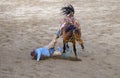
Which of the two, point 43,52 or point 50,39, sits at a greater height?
point 43,52

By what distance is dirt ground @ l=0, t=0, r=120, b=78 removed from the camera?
239 inches

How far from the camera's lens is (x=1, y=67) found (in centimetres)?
627

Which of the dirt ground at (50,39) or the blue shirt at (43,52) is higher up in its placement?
the blue shirt at (43,52)

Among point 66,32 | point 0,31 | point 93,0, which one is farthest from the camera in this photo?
point 93,0

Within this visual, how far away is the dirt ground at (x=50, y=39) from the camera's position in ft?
19.9

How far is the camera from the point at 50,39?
877 centimetres

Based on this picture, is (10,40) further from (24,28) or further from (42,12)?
(42,12)

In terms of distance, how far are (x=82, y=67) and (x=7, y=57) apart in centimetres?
167

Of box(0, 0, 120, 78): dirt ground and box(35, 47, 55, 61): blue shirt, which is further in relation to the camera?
box(35, 47, 55, 61): blue shirt

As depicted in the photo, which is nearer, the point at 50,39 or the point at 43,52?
the point at 43,52

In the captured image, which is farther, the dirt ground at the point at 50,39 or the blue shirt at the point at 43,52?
the blue shirt at the point at 43,52

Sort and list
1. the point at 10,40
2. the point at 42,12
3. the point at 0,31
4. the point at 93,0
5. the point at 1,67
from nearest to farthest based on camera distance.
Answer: the point at 1,67
the point at 10,40
the point at 0,31
the point at 42,12
the point at 93,0

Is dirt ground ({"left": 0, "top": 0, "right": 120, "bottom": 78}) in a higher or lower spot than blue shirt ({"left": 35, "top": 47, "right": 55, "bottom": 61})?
lower

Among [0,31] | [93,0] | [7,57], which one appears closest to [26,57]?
[7,57]
